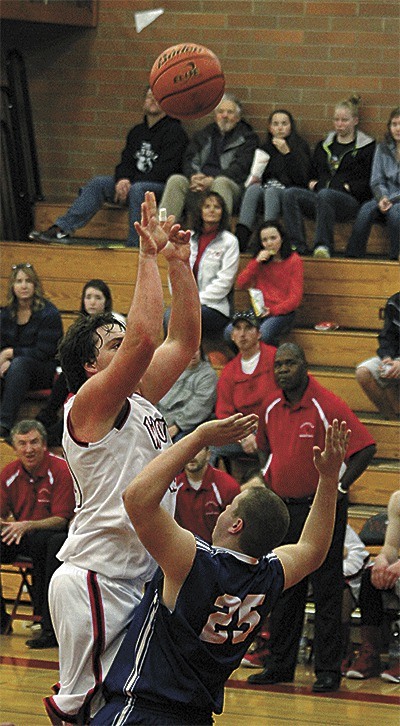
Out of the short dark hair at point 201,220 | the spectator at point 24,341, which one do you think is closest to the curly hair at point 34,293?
the spectator at point 24,341

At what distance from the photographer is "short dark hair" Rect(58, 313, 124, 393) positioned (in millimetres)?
3537

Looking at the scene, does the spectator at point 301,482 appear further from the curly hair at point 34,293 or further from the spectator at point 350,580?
the curly hair at point 34,293

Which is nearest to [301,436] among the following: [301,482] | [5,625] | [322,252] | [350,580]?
[301,482]

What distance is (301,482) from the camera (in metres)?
6.20

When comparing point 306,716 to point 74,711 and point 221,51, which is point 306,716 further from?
point 221,51

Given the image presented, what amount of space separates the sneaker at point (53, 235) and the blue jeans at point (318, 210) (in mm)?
1920

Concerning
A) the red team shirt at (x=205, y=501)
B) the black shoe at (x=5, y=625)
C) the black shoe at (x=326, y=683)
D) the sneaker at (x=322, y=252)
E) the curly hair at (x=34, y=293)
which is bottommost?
the black shoe at (x=5, y=625)

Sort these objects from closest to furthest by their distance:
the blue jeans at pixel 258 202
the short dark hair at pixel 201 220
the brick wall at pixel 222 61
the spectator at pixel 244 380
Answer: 1. the spectator at pixel 244 380
2. the short dark hair at pixel 201 220
3. the blue jeans at pixel 258 202
4. the brick wall at pixel 222 61

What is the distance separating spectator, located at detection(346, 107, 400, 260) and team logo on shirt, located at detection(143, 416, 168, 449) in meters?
5.50

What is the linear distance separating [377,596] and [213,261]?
3155mm

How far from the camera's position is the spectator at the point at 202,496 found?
664 cm

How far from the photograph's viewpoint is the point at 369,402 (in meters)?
8.17

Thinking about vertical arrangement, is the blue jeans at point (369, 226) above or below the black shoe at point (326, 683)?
above

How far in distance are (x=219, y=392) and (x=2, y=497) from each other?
1.50 metres
